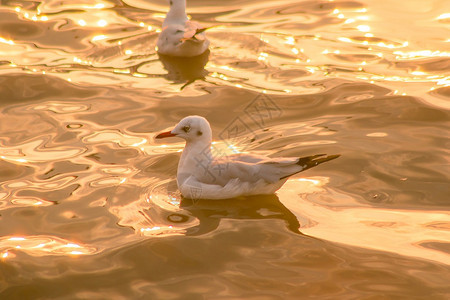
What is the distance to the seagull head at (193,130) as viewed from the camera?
8.80 metres

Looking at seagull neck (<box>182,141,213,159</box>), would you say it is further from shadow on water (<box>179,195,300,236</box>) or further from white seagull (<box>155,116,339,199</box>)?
shadow on water (<box>179,195,300,236</box>)

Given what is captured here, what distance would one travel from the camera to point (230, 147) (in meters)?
9.94

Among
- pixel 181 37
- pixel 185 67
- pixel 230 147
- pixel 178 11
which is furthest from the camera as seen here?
pixel 178 11

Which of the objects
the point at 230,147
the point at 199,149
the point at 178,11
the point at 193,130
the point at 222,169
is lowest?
the point at 230,147

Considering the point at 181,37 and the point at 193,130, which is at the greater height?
the point at 181,37

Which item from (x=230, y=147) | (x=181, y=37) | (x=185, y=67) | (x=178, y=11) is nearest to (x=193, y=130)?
(x=230, y=147)

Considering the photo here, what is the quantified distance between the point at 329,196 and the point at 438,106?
3019 millimetres

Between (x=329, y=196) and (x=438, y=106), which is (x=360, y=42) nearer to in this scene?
(x=438, y=106)

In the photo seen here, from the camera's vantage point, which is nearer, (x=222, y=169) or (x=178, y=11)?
(x=222, y=169)

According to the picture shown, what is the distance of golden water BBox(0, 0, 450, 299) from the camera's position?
7.51 m

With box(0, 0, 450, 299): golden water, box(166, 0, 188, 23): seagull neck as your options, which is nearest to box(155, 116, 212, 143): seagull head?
box(0, 0, 450, 299): golden water

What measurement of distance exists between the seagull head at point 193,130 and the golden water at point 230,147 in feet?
2.08

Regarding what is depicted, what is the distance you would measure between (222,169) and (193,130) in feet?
1.97

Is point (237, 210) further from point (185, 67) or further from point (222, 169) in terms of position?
point (185, 67)
